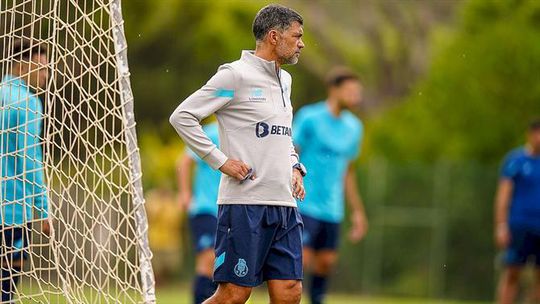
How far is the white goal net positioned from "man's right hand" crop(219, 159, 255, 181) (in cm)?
60

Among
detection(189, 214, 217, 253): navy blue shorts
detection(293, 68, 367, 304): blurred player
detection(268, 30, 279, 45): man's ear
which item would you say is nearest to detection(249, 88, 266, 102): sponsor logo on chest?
detection(268, 30, 279, 45): man's ear

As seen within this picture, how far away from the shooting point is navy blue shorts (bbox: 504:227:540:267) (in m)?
14.7

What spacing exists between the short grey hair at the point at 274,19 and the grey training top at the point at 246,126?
164 mm

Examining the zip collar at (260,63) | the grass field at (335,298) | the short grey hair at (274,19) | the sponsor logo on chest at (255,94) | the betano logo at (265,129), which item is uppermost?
the short grey hair at (274,19)

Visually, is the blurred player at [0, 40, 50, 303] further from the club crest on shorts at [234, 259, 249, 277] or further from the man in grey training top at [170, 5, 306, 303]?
the club crest on shorts at [234, 259, 249, 277]

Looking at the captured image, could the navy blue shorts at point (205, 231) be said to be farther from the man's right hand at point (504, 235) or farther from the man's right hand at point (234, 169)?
the man's right hand at point (504, 235)

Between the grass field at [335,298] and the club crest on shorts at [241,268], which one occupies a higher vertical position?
the club crest on shorts at [241,268]

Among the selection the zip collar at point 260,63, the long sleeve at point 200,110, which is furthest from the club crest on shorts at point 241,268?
the zip collar at point 260,63

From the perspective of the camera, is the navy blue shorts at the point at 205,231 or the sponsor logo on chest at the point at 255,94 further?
the navy blue shorts at the point at 205,231

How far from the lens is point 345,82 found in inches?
487

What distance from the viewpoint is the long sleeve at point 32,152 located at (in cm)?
834

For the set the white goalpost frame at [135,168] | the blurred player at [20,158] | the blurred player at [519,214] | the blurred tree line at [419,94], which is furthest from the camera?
the blurred tree line at [419,94]

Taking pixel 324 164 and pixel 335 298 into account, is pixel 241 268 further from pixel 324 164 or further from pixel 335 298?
pixel 335 298

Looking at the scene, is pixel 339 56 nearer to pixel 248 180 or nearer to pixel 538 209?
pixel 538 209
